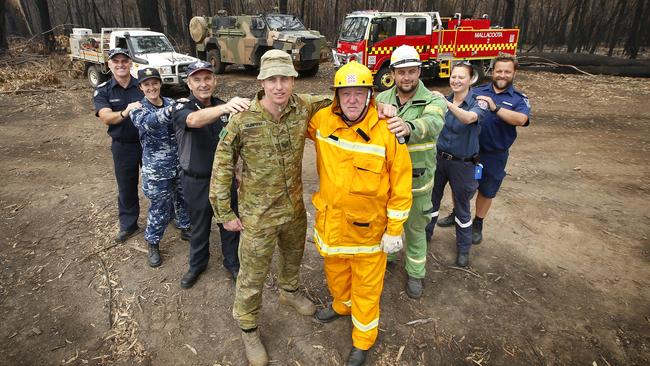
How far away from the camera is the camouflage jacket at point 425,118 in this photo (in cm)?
268

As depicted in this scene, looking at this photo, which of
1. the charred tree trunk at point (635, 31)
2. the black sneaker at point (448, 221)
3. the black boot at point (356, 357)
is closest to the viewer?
the black boot at point (356, 357)

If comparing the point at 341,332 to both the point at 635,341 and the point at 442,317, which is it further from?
the point at 635,341

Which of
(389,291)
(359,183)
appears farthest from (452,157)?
(359,183)

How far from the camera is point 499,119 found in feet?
11.7

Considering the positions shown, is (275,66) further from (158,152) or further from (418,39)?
(418,39)

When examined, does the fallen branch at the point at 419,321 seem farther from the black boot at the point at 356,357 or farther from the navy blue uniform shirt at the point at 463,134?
the navy blue uniform shirt at the point at 463,134

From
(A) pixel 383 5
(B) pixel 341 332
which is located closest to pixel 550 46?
(A) pixel 383 5

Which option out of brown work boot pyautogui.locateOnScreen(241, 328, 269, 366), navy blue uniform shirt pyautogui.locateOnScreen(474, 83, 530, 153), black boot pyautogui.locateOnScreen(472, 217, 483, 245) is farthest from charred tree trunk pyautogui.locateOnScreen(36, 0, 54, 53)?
black boot pyautogui.locateOnScreen(472, 217, 483, 245)

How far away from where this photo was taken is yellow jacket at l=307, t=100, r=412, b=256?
228 centimetres

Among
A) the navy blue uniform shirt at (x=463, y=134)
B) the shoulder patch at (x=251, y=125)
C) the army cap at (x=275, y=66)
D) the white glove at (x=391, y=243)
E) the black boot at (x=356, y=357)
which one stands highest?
the army cap at (x=275, y=66)

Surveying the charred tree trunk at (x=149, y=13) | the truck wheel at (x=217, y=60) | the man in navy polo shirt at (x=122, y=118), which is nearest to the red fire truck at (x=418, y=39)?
the truck wheel at (x=217, y=60)

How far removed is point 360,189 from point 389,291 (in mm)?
1488

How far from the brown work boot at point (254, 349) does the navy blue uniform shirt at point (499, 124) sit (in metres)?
2.78

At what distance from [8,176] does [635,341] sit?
27.0ft
